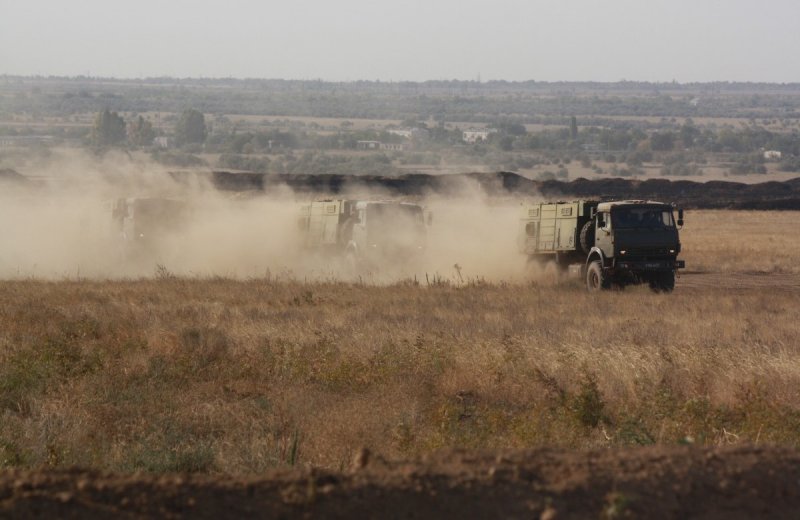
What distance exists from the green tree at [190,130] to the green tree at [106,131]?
17.6 meters

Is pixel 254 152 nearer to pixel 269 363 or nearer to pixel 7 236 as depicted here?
pixel 7 236

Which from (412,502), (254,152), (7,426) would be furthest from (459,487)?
(254,152)

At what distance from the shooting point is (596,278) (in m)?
28.1

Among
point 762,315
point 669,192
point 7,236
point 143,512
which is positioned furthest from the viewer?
point 669,192

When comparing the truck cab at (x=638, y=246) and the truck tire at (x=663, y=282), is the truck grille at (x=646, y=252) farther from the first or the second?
the truck tire at (x=663, y=282)

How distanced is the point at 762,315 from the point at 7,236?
91.4 ft

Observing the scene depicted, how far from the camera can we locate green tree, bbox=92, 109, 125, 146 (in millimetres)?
122812

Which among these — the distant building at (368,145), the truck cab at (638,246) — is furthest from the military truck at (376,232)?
the distant building at (368,145)

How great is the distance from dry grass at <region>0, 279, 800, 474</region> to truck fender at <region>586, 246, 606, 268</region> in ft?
21.8

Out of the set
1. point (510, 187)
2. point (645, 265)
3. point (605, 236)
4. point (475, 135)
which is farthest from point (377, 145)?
point (645, 265)

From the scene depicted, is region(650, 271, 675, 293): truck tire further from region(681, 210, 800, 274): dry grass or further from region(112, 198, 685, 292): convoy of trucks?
region(681, 210, 800, 274): dry grass

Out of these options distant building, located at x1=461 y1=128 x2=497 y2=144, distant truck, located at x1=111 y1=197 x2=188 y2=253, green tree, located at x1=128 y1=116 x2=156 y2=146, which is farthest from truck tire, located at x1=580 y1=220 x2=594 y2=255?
distant building, located at x1=461 y1=128 x2=497 y2=144

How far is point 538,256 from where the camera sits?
105ft

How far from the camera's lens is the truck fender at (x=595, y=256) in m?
27.8
